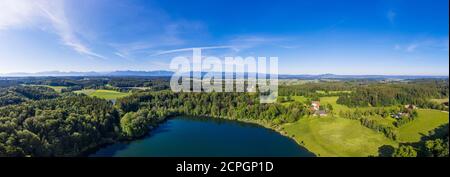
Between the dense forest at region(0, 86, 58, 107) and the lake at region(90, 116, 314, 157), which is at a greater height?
the dense forest at region(0, 86, 58, 107)

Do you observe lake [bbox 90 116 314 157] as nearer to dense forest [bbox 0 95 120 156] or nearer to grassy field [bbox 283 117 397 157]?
grassy field [bbox 283 117 397 157]

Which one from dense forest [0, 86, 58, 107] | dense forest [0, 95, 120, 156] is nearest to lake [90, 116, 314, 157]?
dense forest [0, 95, 120, 156]

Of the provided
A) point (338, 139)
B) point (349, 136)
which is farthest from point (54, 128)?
point (349, 136)

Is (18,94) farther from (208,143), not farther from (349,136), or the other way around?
(349,136)
